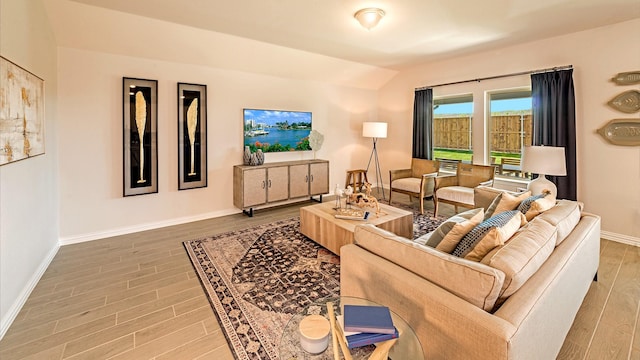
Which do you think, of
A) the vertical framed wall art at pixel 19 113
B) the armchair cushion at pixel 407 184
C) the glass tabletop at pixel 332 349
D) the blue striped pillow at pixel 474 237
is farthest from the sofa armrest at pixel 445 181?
the vertical framed wall art at pixel 19 113

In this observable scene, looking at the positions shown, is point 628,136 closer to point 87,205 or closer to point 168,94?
point 168,94

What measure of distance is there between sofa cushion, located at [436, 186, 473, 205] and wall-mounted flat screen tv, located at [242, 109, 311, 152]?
254cm

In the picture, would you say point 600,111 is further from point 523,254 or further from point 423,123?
point 523,254

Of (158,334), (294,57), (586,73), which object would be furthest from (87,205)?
(586,73)

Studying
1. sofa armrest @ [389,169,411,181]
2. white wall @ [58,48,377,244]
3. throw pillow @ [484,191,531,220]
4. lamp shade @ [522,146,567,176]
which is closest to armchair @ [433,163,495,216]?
sofa armrest @ [389,169,411,181]

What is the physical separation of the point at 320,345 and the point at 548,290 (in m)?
1.06

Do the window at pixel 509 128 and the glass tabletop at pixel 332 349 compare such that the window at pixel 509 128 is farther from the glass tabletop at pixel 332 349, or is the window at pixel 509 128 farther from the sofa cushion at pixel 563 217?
the glass tabletop at pixel 332 349

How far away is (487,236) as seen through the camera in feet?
4.83

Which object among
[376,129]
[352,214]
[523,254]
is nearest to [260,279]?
[352,214]

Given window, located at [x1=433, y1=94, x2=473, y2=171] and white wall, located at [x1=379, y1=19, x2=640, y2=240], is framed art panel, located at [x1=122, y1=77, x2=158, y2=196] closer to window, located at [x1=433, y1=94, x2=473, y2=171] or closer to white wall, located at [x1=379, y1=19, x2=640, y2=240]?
window, located at [x1=433, y1=94, x2=473, y2=171]

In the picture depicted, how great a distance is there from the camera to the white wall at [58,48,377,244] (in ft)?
11.5

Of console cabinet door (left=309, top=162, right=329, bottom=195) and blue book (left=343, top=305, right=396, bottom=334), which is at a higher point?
console cabinet door (left=309, top=162, right=329, bottom=195)

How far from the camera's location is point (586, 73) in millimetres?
3809

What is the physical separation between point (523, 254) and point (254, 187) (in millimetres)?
3804
